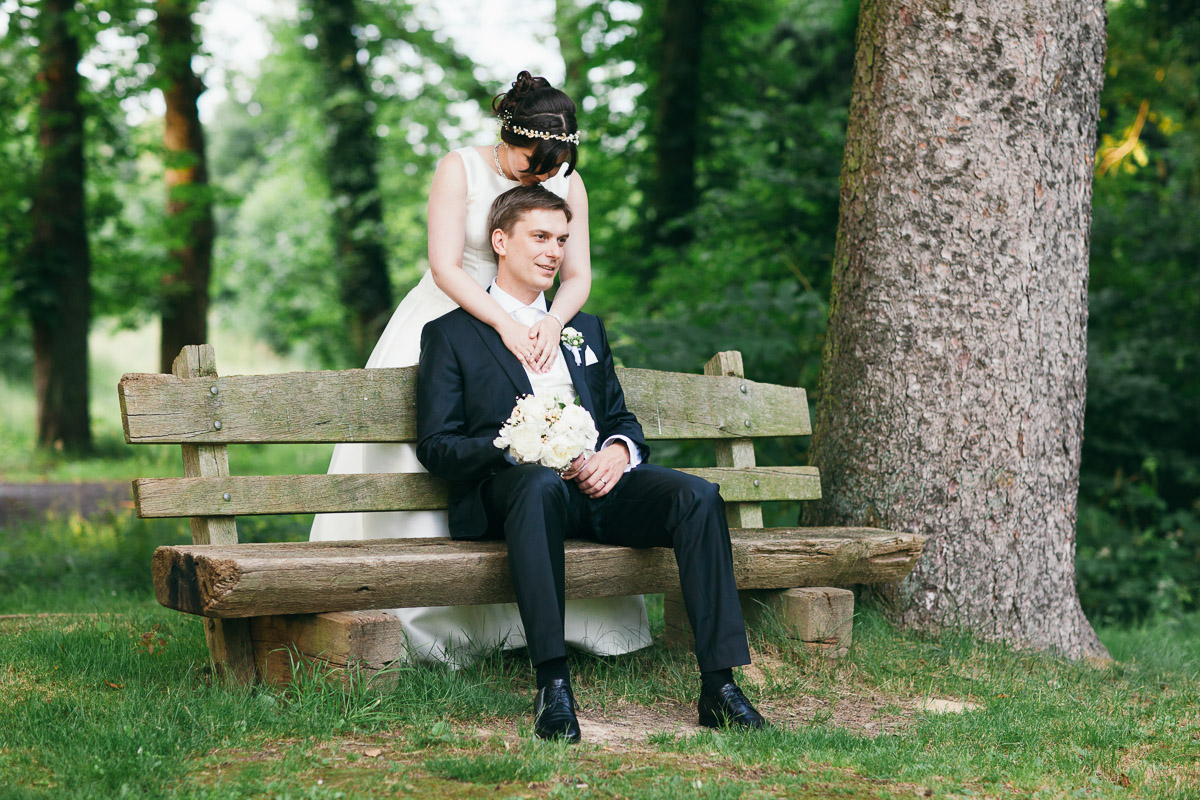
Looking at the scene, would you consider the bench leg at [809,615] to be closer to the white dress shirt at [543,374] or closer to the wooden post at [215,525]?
the white dress shirt at [543,374]

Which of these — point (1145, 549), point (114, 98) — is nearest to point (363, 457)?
point (1145, 549)

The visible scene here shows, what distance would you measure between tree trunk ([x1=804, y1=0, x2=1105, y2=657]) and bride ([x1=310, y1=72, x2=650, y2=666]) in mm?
1295

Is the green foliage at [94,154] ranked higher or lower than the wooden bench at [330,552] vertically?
higher

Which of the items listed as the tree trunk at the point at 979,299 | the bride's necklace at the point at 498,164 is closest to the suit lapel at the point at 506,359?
the bride's necklace at the point at 498,164

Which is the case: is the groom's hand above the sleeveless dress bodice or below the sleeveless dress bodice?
below


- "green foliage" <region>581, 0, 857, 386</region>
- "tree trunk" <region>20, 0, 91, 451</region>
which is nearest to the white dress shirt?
Answer: "green foliage" <region>581, 0, 857, 386</region>

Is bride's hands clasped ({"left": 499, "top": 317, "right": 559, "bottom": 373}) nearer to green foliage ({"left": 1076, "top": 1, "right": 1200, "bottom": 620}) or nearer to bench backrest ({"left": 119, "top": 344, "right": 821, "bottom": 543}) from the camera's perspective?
bench backrest ({"left": 119, "top": 344, "right": 821, "bottom": 543})

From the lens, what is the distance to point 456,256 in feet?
13.5

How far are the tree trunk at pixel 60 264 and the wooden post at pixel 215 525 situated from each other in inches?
403

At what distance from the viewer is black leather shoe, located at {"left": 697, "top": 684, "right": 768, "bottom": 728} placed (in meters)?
3.33

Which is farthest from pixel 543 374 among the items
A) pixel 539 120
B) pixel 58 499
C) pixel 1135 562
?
pixel 58 499

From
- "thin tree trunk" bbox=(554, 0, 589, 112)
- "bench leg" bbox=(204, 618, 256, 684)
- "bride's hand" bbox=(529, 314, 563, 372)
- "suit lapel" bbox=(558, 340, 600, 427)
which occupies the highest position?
"thin tree trunk" bbox=(554, 0, 589, 112)

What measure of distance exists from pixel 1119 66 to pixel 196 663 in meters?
10.6

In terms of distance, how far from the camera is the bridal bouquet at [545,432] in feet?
11.5
